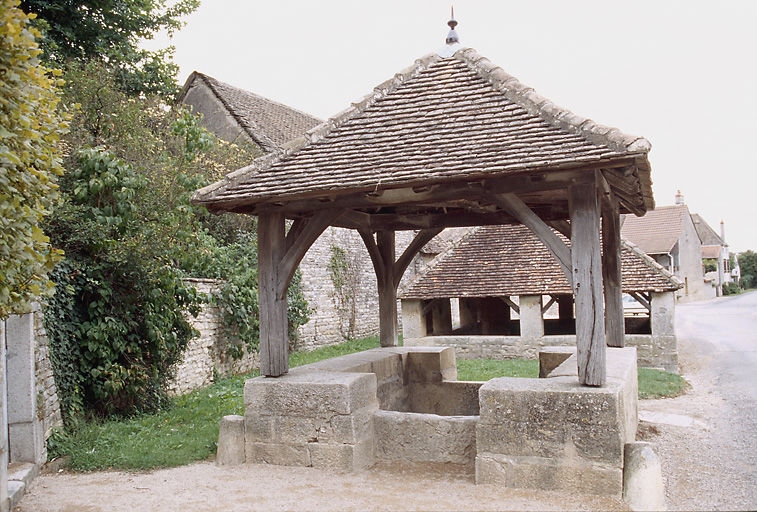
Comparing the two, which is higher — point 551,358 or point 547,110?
point 547,110

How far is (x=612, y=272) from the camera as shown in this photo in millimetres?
7465

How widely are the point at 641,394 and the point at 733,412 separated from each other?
144 cm

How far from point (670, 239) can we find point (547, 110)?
117 feet

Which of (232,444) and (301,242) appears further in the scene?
(301,242)

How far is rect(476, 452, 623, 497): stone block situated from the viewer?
488cm

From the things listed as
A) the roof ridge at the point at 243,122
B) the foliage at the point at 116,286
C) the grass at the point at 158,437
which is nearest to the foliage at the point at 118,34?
the roof ridge at the point at 243,122

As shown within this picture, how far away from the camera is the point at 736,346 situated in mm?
17000

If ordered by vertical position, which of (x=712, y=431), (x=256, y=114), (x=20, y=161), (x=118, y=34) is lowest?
(x=712, y=431)

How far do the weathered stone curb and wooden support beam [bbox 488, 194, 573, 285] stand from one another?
4.69 ft

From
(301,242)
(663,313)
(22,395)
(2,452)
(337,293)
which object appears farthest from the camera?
(337,293)

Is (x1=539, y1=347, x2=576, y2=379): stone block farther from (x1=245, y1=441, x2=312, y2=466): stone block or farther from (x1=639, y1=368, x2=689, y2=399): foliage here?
(x1=245, y1=441, x2=312, y2=466): stone block

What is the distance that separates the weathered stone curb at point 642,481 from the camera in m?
4.74

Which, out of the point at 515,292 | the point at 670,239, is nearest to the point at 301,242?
the point at 515,292

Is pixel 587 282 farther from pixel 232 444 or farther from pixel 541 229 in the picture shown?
pixel 232 444
